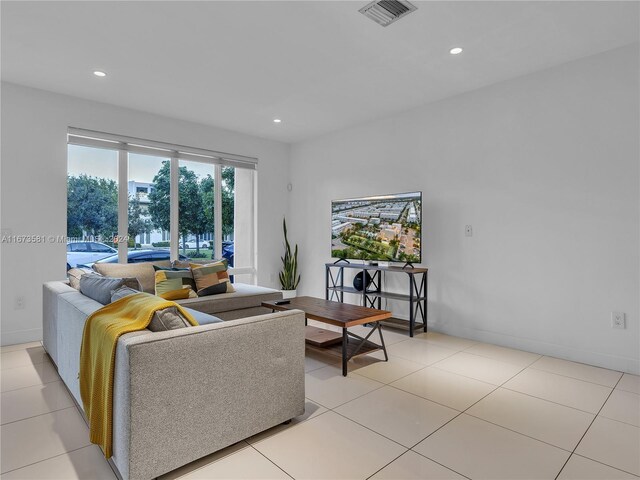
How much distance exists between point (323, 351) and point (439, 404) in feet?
3.47

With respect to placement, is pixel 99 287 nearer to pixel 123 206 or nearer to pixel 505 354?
pixel 123 206

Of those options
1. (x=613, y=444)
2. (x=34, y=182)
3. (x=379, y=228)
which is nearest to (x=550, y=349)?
(x=613, y=444)

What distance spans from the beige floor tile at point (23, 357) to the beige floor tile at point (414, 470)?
10.0ft

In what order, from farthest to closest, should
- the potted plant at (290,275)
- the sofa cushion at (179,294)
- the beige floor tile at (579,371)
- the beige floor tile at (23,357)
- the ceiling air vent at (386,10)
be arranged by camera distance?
1. the potted plant at (290,275)
2. the sofa cushion at (179,294)
3. the beige floor tile at (23,357)
4. the beige floor tile at (579,371)
5. the ceiling air vent at (386,10)

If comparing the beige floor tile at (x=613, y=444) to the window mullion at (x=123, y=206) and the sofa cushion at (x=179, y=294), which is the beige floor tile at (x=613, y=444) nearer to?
the sofa cushion at (x=179, y=294)

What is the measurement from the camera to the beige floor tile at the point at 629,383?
104 inches

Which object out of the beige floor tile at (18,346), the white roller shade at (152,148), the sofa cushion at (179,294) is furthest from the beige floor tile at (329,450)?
the white roller shade at (152,148)

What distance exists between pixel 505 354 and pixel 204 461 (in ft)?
9.13

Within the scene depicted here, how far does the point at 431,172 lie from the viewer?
4.21 m

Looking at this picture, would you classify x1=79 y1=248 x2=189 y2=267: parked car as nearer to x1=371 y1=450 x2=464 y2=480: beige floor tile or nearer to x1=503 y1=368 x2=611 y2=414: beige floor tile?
x1=371 y1=450 x2=464 y2=480: beige floor tile

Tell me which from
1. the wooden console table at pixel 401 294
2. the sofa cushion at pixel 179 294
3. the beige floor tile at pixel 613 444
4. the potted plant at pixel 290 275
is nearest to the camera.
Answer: the beige floor tile at pixel 613 444

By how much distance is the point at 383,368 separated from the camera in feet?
9.97

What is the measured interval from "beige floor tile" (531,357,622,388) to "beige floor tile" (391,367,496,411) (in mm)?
746

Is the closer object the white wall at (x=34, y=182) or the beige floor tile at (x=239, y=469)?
the beige floor tile at (x=239, y=469)
